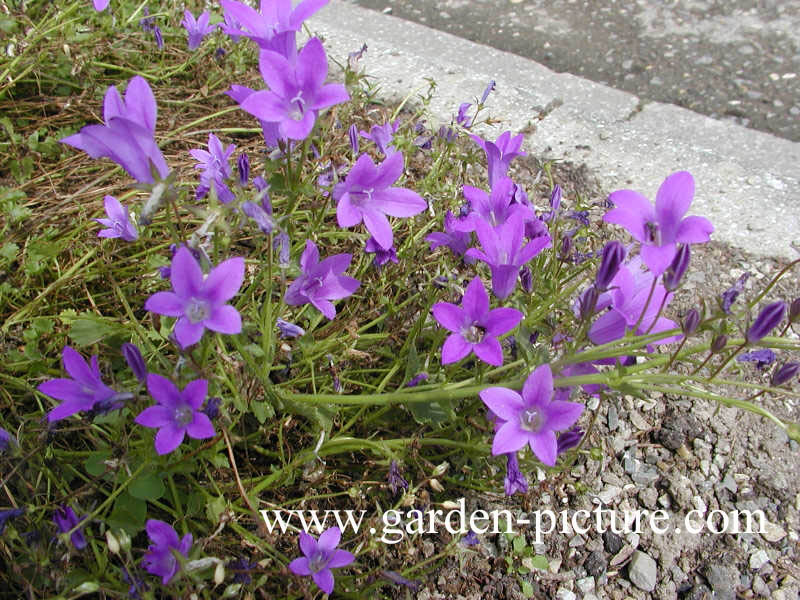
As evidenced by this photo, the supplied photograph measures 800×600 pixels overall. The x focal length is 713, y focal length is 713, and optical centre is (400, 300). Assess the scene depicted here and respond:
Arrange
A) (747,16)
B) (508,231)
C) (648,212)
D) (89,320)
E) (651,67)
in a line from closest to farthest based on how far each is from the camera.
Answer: (648,212) < (508,231) < (89,320) < (651,67) < (747,16)

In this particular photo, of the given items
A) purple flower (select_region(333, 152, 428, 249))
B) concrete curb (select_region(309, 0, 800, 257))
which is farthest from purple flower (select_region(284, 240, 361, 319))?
concrete curb (select_region(309, 0, 800, 257))

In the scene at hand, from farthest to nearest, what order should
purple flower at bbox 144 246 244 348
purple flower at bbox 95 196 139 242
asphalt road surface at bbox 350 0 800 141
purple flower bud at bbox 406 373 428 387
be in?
1. asphalt road surface at bbox 350 0 800 141
2. purple flower bud at bbox 406 373 428 387
3. purple flower at bbox 95 196 139 242
4. purple flower at bbox 144 246 244 348

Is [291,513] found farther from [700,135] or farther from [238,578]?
[700,135]

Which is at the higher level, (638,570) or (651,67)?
(651,67)

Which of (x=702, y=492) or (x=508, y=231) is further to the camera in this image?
(x=702, y=492)

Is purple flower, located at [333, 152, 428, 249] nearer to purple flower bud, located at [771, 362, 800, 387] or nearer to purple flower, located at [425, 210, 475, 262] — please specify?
purple flower, located at [425, 210, 475, 262]

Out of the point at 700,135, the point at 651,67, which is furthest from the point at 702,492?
the point at 651,67

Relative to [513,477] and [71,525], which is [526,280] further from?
[71,525]
